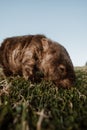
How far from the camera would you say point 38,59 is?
20.5 feet

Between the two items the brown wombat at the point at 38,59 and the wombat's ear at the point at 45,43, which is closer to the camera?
the brown wombat at the point at 38,59

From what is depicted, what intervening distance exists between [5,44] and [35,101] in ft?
12.6

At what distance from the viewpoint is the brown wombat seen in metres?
5.93

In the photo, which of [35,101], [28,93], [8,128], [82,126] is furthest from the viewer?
[28,93]

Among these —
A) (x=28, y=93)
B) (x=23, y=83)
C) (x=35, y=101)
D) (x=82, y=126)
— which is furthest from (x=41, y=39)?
(x=82, y=126)

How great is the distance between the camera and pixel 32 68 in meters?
6.13

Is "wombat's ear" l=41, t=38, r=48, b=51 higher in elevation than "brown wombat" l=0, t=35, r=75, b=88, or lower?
higher

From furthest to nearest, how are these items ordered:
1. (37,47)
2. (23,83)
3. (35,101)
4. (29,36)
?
(29,36), (37,47), (23,83), (35,101)

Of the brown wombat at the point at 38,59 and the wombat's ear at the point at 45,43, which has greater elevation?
the wombat's ear at the point at 45,43

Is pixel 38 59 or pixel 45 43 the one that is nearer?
pixel 38 59

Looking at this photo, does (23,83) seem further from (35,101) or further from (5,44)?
(5,44)

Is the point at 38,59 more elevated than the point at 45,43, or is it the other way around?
the point at 45,43

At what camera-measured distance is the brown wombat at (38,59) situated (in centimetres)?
593

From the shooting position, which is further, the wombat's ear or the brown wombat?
the wombat's ear
